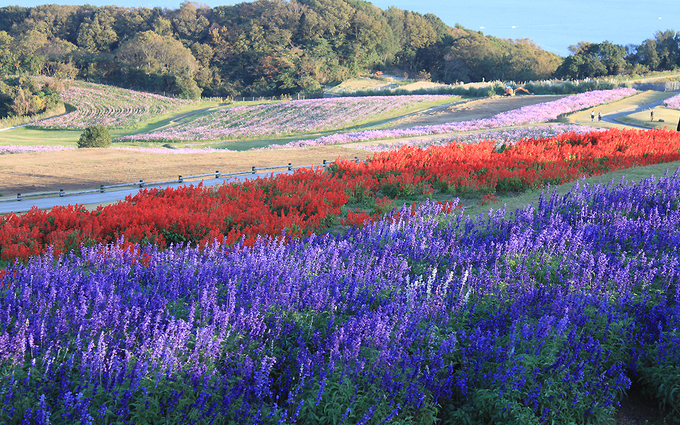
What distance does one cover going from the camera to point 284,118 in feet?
157

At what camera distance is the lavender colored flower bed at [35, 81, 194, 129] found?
56125mm

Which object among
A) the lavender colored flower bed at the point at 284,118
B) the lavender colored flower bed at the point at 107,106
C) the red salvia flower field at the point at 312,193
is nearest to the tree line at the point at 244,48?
the lavender colored flower bed at the point at 107,106

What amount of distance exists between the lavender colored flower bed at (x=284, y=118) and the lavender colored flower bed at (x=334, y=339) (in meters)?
34.8

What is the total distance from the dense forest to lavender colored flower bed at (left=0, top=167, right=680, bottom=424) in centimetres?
7268

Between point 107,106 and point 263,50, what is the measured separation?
95.5 ft

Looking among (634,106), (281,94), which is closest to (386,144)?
(634,106)

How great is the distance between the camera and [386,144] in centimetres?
2567

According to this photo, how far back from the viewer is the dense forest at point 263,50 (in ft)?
253

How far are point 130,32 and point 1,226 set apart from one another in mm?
97750

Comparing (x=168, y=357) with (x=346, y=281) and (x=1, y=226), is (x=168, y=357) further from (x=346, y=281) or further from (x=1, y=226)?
(x=1, y=226)

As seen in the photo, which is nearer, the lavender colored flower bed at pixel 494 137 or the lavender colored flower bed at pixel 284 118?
the lavender colored flower bed at pixel 494 137

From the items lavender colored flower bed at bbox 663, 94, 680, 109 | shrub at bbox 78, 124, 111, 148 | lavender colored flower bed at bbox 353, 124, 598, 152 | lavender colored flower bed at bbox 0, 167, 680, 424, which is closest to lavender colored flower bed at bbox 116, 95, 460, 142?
shrub at bbox 78, 124, 111, 148

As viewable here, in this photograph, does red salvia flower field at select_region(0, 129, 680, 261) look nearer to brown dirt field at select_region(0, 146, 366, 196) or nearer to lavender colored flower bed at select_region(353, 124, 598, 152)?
lavender colored flower bed at select_region(353, 124, 598, 152)

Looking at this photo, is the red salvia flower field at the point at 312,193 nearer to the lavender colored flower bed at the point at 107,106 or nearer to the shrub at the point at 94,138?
the shrub at the point at 94,138
